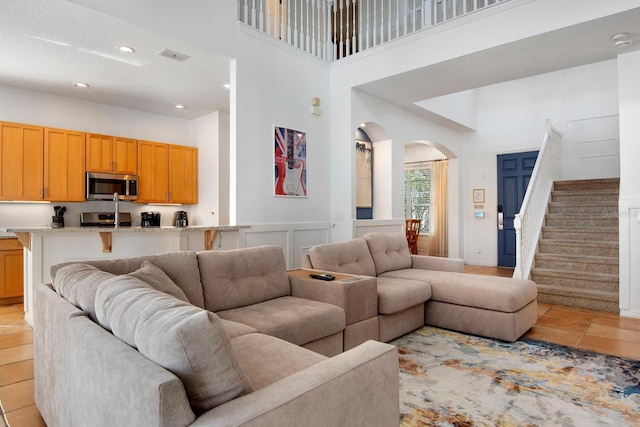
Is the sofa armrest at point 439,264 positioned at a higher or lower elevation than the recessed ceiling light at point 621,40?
lower

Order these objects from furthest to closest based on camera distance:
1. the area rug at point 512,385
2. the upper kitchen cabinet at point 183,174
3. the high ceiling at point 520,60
A: the upper kitchen cabinet at point 183,174
the high ceiling at point 520,60
the area rug at point 512,385

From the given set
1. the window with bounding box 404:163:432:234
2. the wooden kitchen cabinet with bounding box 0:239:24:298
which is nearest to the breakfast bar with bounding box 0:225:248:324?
the wooden kitchen cabinet with bounding box 0:239:24:298

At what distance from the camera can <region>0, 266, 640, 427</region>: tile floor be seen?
225 cm

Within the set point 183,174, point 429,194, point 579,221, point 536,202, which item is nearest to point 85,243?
point 183,174

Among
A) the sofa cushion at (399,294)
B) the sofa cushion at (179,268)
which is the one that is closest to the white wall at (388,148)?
the sofa cushion at (399,294)

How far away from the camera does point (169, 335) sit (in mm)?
1026

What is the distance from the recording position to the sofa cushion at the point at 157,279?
83.1 inches

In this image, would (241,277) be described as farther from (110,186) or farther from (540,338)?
(110,186)

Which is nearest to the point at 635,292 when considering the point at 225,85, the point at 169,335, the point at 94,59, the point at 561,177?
the point at 561,177

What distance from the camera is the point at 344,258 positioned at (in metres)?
3.68

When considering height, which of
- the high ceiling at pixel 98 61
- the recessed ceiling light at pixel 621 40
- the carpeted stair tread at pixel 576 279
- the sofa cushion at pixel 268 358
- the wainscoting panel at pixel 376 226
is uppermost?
the recessed ceiling light at pixel 621 40

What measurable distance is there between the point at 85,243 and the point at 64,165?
2.39 metres

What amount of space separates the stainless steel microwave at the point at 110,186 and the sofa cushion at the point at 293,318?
407cm

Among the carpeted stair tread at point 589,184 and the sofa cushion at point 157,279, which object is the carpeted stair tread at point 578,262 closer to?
the carpeted stair tread at point 589,184
